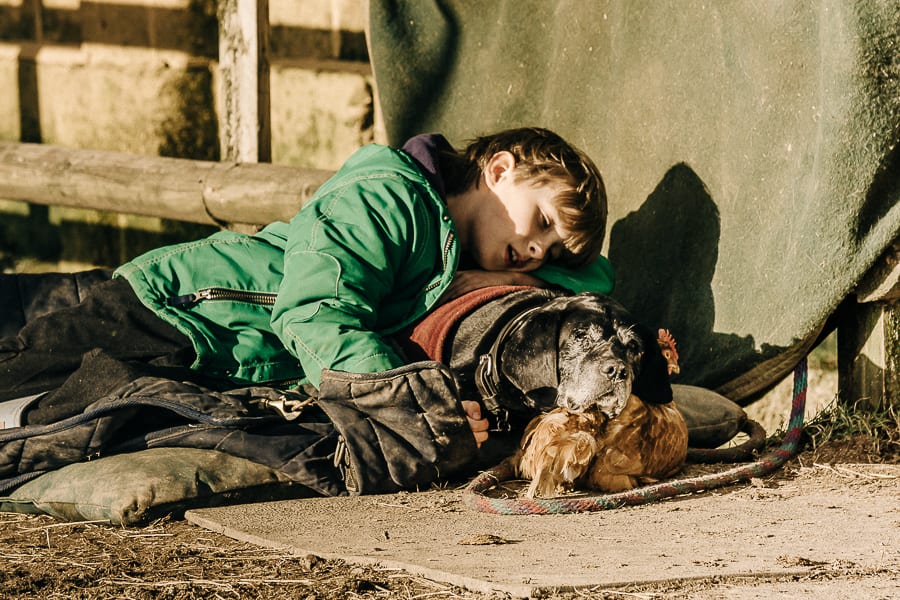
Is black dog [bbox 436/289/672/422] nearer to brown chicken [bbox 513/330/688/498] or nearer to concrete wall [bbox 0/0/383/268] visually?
brown chicken [bbox 513/330/688/498]

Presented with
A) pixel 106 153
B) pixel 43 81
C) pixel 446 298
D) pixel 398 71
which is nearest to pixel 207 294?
pixel 446 298

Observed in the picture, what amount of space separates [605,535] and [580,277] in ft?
3.89

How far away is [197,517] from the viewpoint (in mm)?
2561

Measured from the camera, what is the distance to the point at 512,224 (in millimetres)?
3277

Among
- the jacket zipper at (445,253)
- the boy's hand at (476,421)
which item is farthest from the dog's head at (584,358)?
the jacket zipper at (445,253)

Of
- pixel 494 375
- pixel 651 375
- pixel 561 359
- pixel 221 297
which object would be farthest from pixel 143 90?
pixel 651 375

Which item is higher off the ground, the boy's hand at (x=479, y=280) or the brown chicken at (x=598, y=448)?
the boy's hand at (x=479, y=280)

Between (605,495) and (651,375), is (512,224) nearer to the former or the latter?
(651,375)

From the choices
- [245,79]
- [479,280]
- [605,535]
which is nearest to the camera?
[605,535]

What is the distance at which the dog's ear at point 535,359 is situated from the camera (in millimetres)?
2732

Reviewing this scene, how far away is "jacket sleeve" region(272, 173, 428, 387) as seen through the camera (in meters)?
2.82

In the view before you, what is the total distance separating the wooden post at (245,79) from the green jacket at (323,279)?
127 centimetres

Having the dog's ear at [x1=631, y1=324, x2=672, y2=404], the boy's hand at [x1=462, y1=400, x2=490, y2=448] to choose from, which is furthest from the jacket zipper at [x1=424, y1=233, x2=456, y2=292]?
the dog's ear at [x1=631, y1=324, x2=672, y2=404]

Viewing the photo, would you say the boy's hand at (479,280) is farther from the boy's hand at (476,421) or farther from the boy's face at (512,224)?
the boy's hand at (476,421)
